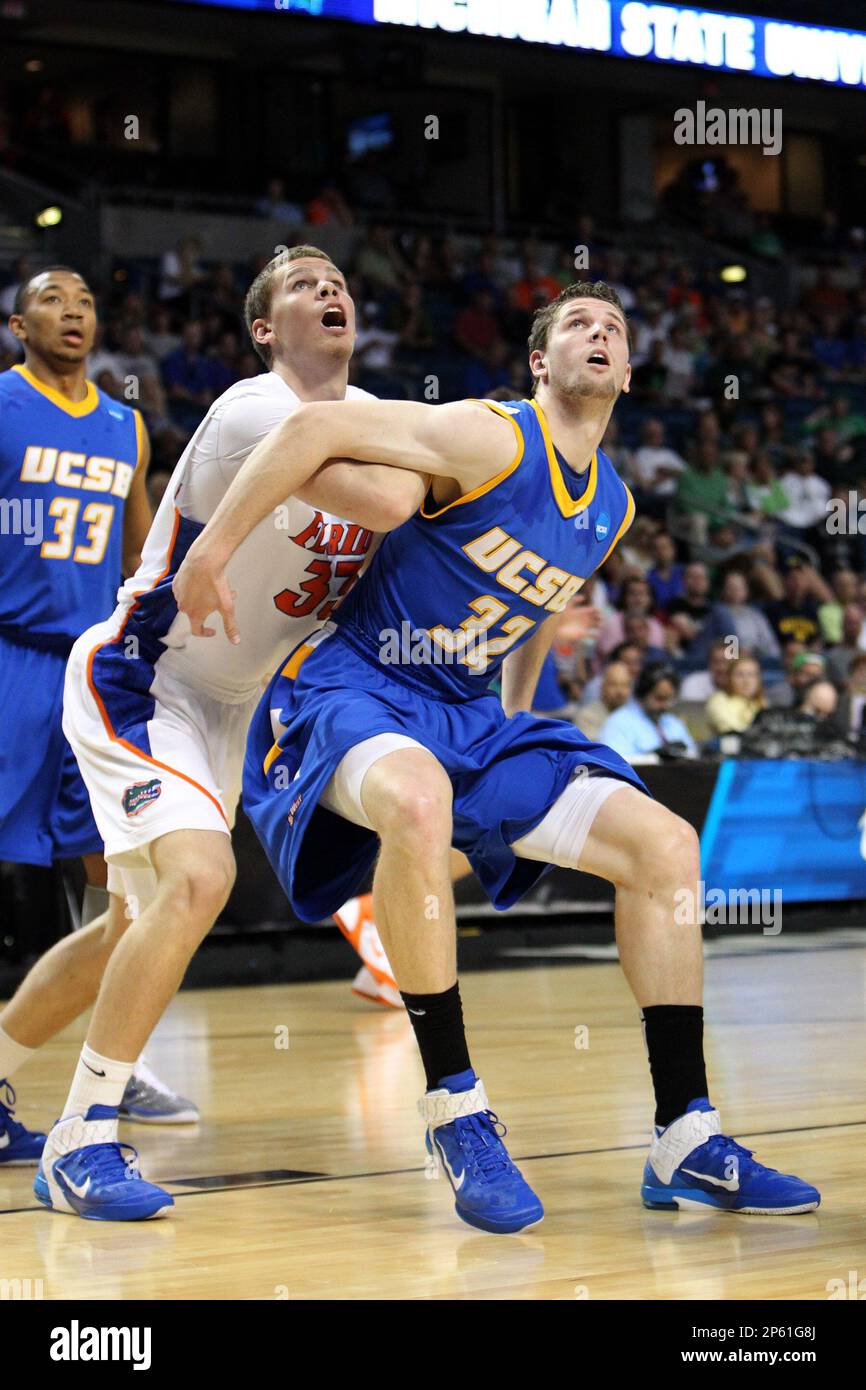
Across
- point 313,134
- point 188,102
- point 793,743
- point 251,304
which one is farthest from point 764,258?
point 251,304

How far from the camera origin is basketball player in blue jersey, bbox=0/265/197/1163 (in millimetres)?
4676

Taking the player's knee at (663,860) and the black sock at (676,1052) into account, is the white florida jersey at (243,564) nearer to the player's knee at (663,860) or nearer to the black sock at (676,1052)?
the player's knee at (663,860)

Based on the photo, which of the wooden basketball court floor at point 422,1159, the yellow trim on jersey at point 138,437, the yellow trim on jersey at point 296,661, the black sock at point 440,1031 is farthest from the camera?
the yellow trim on jersey at point 138,437

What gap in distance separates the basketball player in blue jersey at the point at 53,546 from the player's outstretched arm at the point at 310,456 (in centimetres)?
124

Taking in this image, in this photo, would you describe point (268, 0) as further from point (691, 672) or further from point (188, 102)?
point (188, 102)

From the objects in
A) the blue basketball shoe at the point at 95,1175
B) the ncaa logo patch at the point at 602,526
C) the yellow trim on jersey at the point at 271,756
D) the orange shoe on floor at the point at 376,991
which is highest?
the ncaa logo patch at the point at 602,526

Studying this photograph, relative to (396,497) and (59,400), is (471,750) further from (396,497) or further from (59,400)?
(59,400)

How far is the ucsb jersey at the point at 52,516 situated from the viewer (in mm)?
4750

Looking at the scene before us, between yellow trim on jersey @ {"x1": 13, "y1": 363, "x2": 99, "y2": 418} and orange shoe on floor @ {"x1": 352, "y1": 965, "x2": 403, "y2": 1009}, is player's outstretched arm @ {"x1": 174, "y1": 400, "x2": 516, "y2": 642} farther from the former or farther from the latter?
orange shoe on floor @ {"x1": 352, "y1": 965, "x2": 403, "y2": 1009}

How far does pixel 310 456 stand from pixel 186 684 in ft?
2.44

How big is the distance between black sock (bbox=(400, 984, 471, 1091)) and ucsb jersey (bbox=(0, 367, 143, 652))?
1646 mm

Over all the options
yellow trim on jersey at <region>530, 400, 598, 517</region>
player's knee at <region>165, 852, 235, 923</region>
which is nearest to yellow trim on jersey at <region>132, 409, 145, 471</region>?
yellow trim on jersey at <region>530, 400, 598, 517</region>

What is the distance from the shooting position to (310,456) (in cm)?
351

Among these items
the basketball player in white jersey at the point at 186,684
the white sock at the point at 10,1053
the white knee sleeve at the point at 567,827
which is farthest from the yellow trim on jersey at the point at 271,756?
the white sock at the point at 10,1053
